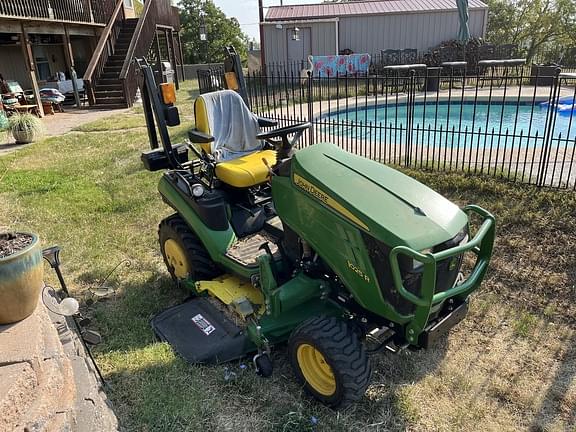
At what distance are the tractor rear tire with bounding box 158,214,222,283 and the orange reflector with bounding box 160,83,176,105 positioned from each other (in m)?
0.87

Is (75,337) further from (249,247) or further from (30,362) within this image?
(249,247)

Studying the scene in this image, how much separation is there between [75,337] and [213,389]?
0.85 m

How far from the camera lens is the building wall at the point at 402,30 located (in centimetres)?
1889

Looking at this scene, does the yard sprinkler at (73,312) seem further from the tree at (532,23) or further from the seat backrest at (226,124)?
the tree at (532,23)

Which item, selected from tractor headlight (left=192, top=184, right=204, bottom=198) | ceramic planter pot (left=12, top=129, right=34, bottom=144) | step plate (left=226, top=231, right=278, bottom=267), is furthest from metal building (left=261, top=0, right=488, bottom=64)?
step plate (left=226, top=231, right=278, bottom=267)

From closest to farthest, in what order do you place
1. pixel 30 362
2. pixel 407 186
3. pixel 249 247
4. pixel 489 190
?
pixel 30 362 < pixel 407 186 < pixel 249 247 < pixel 489 190

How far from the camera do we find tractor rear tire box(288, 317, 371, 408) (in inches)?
91.6

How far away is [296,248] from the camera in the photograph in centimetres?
280

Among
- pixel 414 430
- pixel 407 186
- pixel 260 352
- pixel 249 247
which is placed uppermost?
pixel 407 186

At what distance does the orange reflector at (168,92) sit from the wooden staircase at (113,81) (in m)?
11.3

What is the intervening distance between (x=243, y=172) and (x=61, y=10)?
13.5m

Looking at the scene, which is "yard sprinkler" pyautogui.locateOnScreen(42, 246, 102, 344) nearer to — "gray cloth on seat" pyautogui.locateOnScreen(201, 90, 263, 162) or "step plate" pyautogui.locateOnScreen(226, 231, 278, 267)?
"step plate" pyautogui.locateOnScreen(226, 231, 278, 267)

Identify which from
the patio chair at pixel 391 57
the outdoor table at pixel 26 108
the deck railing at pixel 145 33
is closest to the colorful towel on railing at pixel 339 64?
the patio chair at pixel 391 57

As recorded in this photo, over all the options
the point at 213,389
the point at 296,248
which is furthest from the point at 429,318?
the point at 213,389
